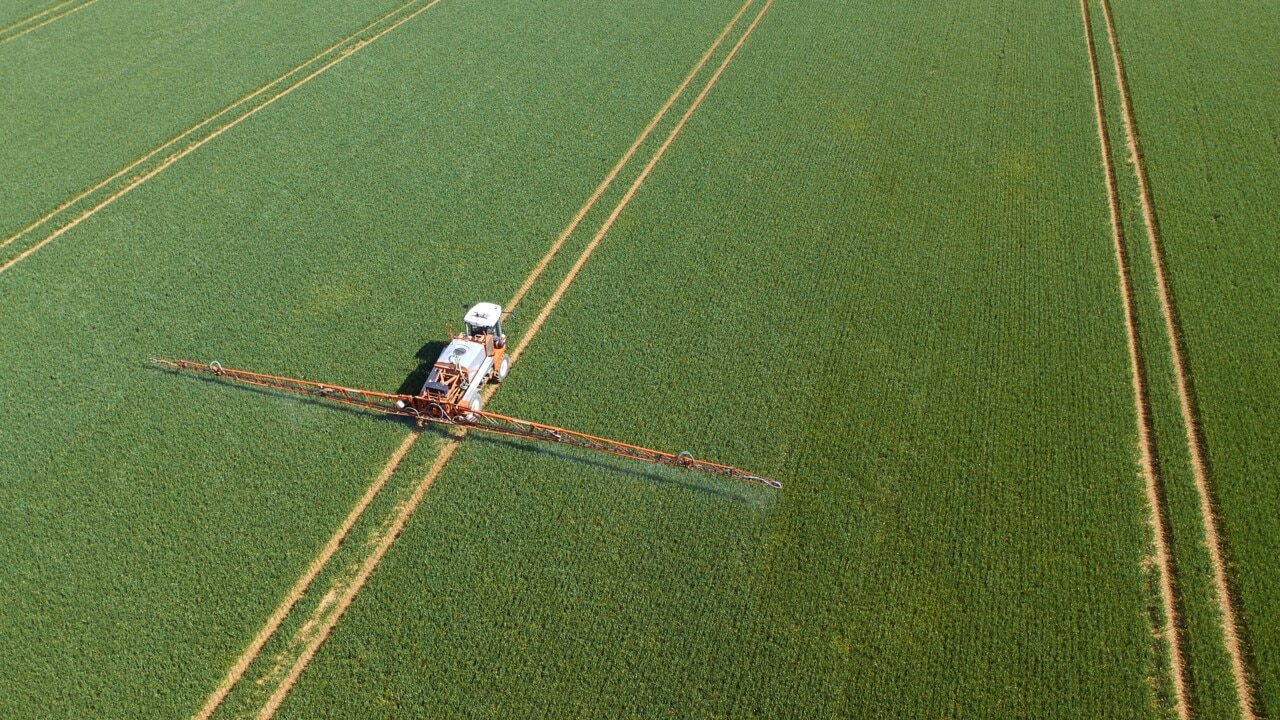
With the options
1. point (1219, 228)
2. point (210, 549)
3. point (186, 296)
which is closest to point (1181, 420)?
point (1219, 228)

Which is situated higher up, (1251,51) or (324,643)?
(1251,51)

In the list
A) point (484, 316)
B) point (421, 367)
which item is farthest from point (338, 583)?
point (484, 316)

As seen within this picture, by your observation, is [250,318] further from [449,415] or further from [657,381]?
[657,381]

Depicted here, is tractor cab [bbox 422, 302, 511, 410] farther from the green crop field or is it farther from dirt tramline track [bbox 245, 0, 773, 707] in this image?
the green crop field

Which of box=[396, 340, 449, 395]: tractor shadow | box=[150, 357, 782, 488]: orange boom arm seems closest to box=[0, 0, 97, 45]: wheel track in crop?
box=[150, 357, 782, 488]: orange boom arm

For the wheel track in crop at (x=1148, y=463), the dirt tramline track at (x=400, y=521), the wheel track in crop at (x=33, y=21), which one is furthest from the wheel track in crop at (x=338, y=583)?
the wheel track in crop at (x=33, y=21)

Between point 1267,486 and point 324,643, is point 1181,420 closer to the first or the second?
point 1267,486
